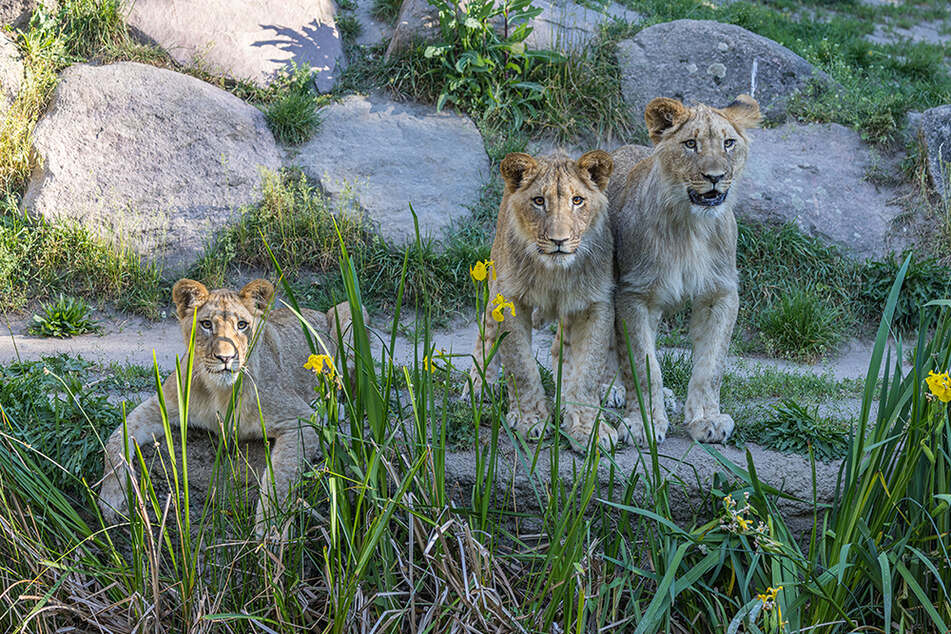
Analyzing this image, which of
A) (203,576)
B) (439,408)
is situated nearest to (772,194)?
(439,408)

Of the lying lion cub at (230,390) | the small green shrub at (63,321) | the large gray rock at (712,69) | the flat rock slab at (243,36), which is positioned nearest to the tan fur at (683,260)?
the lying lion cub at (230,390)

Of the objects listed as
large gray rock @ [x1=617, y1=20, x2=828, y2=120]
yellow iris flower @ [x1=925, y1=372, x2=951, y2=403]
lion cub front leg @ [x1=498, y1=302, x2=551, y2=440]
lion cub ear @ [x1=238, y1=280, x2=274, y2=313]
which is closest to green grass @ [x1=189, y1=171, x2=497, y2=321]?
large gray rock @ [x1=617, y1=20, x2=828, y2=120]

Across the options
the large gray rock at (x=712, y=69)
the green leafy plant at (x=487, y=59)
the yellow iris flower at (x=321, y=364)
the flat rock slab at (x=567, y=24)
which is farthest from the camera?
the flat rock slab at (x=567, y=24)

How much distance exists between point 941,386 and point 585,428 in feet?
6.65

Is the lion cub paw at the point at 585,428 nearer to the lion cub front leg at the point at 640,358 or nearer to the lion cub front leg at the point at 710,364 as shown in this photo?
the lion cub front leg at the point at 640,358

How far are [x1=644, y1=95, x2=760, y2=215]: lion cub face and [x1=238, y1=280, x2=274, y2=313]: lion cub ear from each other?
2.13 metres

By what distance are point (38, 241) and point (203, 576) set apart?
17.6 ft

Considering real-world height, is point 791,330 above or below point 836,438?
below

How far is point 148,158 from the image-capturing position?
360 inches

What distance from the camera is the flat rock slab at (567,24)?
34.1ft

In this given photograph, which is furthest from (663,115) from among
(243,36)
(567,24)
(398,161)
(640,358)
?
(243,36)

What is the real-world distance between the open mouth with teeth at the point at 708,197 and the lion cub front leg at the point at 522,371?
3.47ft

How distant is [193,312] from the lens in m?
4.83

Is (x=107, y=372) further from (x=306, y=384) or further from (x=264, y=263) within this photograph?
(x=264, y=263)
